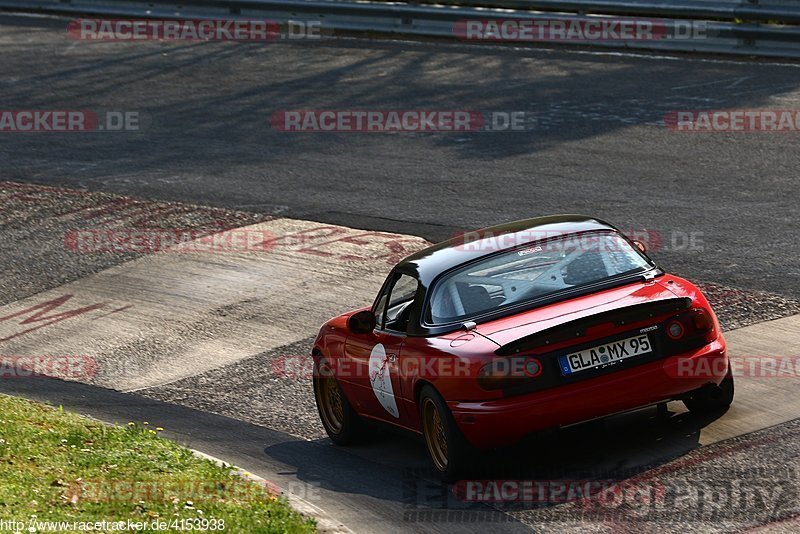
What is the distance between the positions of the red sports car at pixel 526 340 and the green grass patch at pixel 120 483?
1123mm

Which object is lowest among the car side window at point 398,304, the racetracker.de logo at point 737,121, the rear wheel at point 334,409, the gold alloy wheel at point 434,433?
the rear wheel at point 334,409

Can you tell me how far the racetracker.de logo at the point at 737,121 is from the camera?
1619 cm

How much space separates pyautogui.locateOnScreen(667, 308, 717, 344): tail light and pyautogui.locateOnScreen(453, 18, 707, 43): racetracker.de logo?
1283 cm

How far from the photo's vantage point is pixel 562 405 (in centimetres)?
705

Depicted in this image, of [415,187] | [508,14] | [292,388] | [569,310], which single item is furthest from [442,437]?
[508,14]

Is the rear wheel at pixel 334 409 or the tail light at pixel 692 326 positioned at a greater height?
the tail light at pixel 692 326

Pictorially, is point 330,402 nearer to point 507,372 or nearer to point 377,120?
point 507,372

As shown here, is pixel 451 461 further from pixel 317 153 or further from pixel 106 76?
pixel 106 76

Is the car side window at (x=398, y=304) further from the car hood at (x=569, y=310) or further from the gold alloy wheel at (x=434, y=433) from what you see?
the car hood at (x=569, y=310)

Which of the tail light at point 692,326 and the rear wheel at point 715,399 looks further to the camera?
the rear wheel at point 715,399

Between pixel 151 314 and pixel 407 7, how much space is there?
11.0m

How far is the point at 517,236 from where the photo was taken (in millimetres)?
8203

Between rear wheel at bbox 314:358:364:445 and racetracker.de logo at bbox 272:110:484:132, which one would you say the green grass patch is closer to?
rear wheel at bbox 314:358:364:445

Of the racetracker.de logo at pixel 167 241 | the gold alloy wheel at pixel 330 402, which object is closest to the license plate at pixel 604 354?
the gold alloy wheel at pixel 330 402
